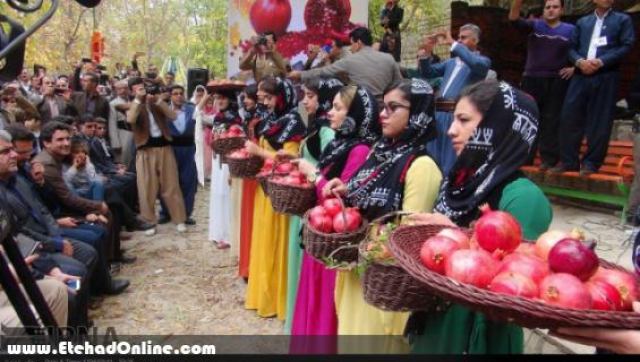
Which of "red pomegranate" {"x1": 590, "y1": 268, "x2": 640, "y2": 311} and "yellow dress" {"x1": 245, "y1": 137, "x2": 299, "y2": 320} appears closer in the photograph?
"red pomegranate" {"x1": 590, "y1": 268, "x2": 640, "y2": 311}

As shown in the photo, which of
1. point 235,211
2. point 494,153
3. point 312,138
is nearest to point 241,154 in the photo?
point 312,138

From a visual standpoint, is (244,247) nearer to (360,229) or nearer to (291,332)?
(291,332)

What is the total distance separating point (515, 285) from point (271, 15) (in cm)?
756

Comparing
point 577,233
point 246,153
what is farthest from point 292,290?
point 577,233

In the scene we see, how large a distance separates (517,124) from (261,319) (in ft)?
10.8

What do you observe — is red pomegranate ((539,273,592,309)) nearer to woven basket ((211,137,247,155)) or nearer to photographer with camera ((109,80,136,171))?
woven basket ((211,137,247,155))

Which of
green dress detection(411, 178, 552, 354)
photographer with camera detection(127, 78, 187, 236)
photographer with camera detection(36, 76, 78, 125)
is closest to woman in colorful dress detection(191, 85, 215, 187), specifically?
photographer with camera detection(127, 78, 187, 236)

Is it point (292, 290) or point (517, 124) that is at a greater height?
point (517, 124)

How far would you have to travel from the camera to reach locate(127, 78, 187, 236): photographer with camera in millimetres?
7387

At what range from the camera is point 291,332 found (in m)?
4.00

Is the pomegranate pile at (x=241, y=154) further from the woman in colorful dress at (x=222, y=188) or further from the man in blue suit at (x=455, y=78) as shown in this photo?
the man in blue suit at (x=455, y=78)

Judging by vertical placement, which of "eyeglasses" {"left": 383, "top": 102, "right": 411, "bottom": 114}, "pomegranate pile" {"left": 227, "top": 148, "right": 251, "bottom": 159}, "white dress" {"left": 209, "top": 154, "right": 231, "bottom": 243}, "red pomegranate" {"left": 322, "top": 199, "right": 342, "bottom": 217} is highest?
"eyeglasses" {"left": 383, "top": 102, "right": 411, "bottom": 114}

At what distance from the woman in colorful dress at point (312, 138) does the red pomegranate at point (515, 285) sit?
2.57 metres

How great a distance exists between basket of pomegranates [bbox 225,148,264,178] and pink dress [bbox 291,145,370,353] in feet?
4.83
